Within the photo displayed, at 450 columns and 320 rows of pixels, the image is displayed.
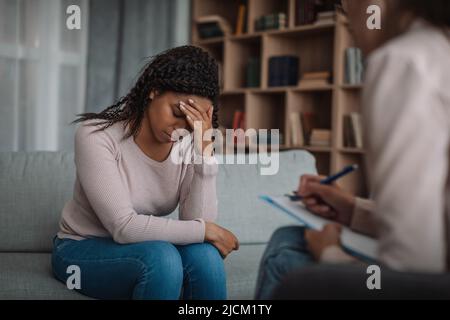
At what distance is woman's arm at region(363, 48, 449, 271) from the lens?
596 millimetres

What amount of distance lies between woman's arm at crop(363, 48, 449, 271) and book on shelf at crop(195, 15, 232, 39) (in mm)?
3220

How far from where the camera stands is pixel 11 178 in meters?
1.76

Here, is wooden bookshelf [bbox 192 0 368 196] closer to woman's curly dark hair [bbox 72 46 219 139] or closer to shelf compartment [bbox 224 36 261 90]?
shelf compartment [bbox 224 36 261 90]

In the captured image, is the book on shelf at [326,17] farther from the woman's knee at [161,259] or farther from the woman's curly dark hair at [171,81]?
the woman's knee at [161,259]

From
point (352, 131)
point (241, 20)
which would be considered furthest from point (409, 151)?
point (241, 20)

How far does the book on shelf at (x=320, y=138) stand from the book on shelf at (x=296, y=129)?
3.6 inches

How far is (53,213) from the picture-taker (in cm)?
175

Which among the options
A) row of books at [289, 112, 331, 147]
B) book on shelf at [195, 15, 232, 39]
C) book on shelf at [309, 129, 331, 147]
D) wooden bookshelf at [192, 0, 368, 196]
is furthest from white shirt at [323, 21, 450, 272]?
book on shelf at [195, 15, 232, 39]

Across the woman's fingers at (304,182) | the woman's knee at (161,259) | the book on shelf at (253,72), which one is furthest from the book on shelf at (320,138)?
the woman's fingers at (304,182)

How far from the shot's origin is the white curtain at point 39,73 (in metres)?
3.06

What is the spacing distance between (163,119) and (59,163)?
685mm

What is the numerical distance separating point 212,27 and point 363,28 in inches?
119
